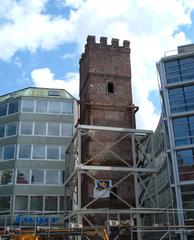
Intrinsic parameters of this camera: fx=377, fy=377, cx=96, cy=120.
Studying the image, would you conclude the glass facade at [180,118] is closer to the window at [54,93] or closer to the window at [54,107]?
the window at [54,107]

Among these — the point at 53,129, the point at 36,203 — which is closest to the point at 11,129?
the point at 53,129

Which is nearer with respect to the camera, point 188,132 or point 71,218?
point 71,218

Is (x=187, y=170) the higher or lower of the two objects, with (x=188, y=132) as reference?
lower

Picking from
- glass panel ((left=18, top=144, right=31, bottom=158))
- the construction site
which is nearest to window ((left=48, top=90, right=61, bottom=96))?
glass panel ((left=18, top=144, right=31, bottom=158))

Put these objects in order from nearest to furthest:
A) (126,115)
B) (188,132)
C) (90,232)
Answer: (90,232) → (126,115) → (188,132)

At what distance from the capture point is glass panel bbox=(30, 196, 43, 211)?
39000 millimetres

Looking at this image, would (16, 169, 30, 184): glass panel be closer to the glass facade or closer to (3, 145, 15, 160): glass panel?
(3, 145, 15, 160): glass panel

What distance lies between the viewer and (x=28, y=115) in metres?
43.1

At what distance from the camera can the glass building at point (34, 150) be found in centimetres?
3900

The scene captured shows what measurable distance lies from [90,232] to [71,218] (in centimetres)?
597

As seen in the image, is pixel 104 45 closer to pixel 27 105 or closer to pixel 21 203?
pixel 27 105

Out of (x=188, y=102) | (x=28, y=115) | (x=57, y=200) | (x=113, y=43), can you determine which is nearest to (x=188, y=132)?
(x=188, y=102)

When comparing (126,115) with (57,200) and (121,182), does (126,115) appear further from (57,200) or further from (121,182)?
(57,200)

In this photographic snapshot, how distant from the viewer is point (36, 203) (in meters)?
39.2
